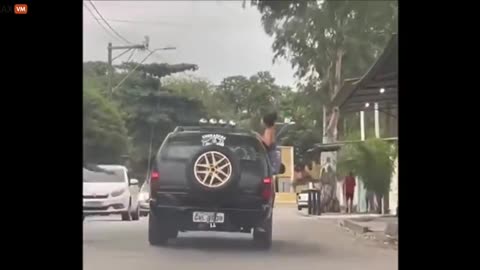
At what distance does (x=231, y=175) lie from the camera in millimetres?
4938

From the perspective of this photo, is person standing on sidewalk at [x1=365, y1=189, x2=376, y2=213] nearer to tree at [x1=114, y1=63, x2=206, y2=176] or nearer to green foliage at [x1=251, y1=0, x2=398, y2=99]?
green foliage at [x1=251, y1=0, x2=398, y2=99]

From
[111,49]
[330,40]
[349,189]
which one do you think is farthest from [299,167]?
[111,49]

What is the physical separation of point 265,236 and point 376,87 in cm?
89

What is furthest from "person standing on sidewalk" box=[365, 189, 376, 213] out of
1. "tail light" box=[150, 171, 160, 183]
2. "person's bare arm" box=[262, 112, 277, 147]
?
"tail light" box=[150, 171, 160, 183]

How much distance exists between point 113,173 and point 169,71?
1.83 ft

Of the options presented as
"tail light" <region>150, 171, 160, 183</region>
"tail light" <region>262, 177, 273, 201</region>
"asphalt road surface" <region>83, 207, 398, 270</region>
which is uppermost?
"tail light" <region>150, 171, 160, 183</region>

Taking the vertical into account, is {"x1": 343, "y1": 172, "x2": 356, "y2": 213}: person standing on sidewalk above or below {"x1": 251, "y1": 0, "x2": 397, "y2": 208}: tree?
below

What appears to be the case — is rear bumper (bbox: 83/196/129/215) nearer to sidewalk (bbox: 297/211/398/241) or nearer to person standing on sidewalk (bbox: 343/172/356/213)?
sidewalk (bbox: 297/211/398/241)

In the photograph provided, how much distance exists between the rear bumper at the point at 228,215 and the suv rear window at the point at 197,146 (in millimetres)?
249

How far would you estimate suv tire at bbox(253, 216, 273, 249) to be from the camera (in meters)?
4.95

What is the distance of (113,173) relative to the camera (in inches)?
195

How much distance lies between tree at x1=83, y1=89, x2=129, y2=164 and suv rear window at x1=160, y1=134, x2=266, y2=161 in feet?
0.71
